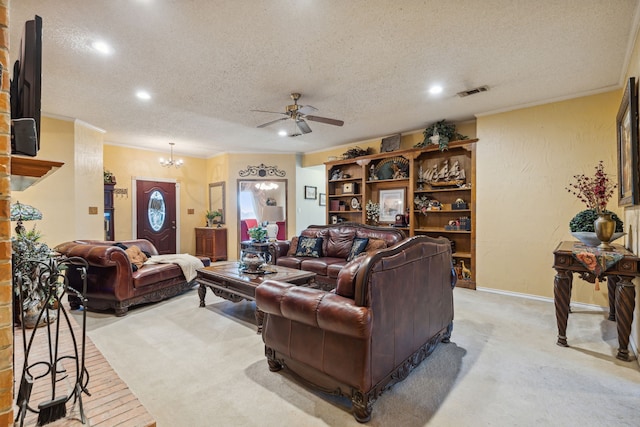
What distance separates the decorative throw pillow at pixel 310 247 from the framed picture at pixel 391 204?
1.62 meters

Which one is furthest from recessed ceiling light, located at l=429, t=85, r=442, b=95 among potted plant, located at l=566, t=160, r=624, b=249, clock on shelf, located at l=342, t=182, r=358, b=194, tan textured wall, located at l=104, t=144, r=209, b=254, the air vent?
tan textured wall, located at l=104, t=144, r=209, b=254

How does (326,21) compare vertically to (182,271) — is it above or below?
above

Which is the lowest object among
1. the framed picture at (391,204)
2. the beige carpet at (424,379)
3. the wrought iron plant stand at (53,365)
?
the beige carpet at (424,379)

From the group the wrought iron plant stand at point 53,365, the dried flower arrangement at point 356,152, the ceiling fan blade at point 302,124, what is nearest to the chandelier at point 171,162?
the dried flower arrangement at point 356,152

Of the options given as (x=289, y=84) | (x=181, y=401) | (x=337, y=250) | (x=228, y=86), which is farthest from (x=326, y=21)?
(x=337, y=250)

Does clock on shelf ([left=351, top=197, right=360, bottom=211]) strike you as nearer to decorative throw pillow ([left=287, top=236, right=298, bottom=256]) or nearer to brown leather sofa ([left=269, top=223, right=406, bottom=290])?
brown leather sofa ([left=269, top=223, right=406, bottom=290])

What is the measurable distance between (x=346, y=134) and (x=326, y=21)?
3514mm

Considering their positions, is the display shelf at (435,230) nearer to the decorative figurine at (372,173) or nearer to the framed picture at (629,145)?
the decorative figurine at (372,173)

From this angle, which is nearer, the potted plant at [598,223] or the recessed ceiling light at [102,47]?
the potted plant at [598,223]

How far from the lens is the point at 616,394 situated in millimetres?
1962

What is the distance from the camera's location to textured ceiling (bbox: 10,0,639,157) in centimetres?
226

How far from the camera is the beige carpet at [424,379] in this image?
1.76 metres

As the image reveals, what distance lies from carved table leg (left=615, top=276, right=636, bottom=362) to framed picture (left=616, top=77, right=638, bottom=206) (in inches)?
26.6

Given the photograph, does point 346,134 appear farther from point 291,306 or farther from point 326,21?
point 291,306
